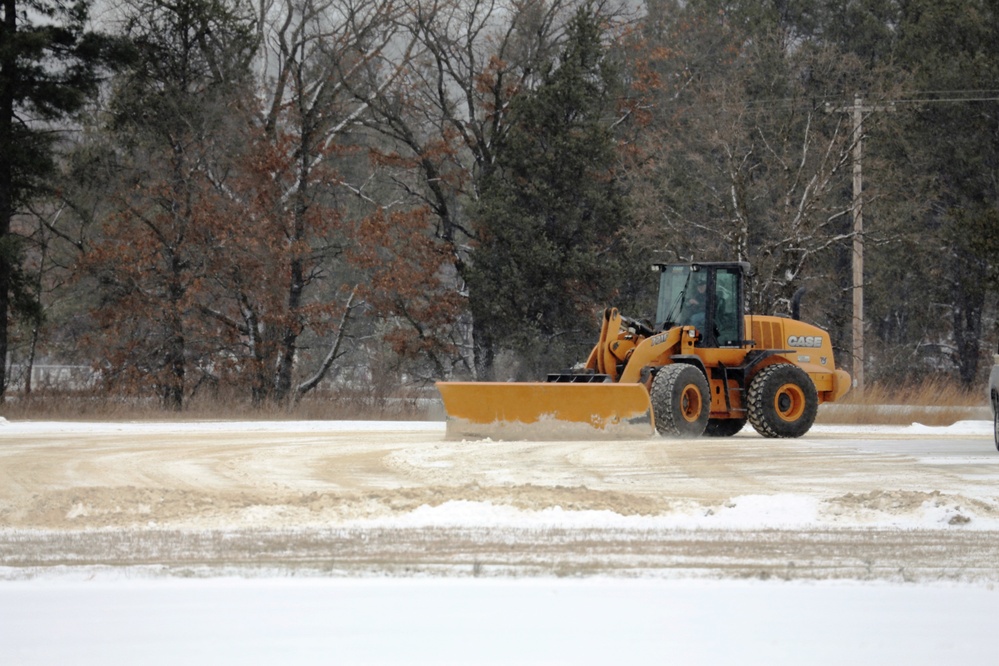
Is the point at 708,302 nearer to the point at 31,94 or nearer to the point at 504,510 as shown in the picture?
the point at 504,510

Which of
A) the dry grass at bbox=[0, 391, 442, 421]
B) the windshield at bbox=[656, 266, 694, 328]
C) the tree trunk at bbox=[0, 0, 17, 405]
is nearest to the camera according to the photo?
the windshield at bbox=[656, 266, 694, 328]

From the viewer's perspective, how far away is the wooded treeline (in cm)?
3200

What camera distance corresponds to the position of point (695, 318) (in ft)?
65.6

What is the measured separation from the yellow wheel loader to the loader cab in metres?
0.01

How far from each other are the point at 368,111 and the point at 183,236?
6858 mm

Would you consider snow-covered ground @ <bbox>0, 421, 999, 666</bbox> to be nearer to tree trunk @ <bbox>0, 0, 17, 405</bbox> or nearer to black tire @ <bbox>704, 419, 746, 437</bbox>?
black tire @ <bbox>704, 419, 746, 437</bbox>

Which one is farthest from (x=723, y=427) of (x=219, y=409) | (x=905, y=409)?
(x=219, y=409)

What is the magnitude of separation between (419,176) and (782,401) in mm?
19094

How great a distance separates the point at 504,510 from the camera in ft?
34.3

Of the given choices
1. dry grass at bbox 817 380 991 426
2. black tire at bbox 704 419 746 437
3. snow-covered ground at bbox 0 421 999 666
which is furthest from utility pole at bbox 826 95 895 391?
snow-covered ground at bbox 0 421 999 666

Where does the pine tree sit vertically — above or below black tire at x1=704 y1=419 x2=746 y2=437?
above

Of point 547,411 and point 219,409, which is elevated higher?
point 547,411

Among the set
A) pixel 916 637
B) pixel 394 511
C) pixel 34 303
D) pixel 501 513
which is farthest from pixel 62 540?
pixel 34 303

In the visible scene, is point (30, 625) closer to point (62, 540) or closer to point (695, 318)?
point (62, 540)
